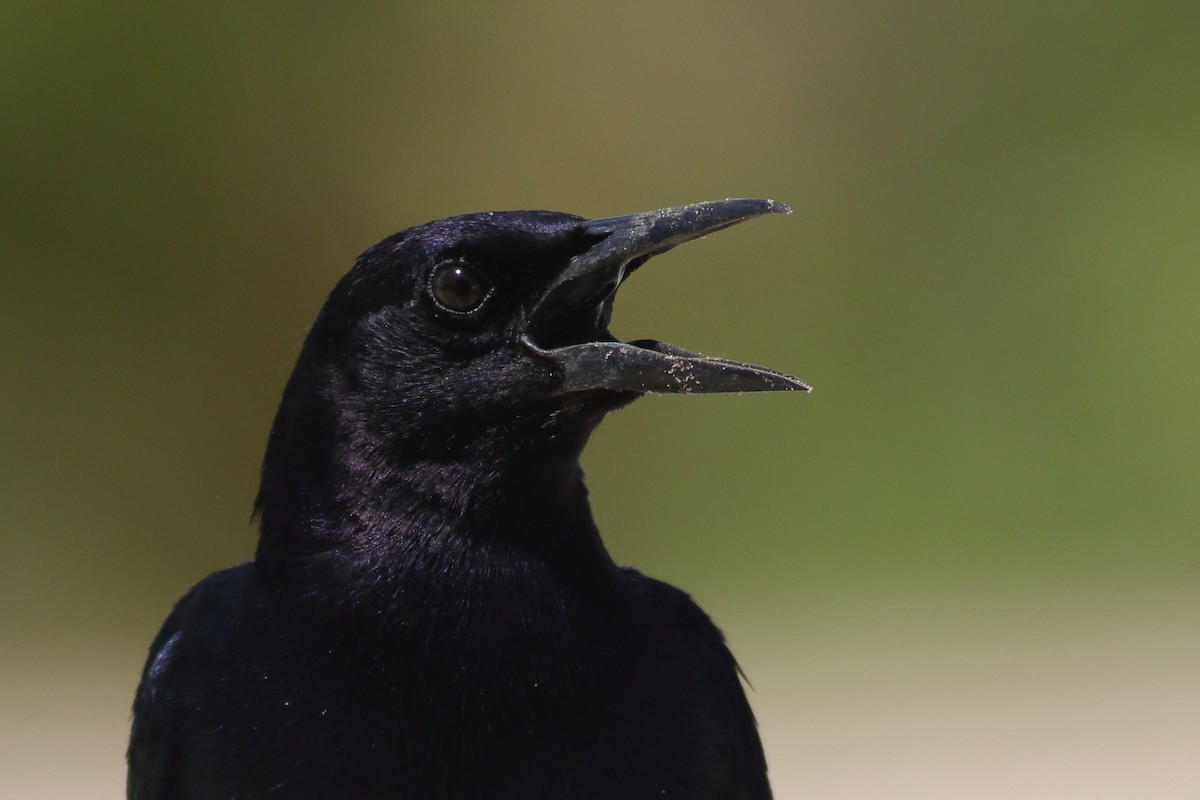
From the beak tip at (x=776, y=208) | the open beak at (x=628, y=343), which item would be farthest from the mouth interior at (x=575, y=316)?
the beak tip at (x=776, y=208)

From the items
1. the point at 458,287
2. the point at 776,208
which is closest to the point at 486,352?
the point at 458,287

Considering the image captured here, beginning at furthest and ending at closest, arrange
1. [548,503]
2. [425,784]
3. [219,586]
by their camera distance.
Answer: [219,586] → [548,503] → [425,784]

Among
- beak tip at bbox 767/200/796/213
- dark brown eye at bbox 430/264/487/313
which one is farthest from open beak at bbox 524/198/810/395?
dark brown eye at bbox 430/264/487/313

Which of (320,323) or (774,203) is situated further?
(320,323)

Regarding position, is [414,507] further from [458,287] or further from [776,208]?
[776,208]

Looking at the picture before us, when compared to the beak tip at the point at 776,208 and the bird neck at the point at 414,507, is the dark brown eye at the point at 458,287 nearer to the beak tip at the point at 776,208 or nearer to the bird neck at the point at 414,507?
the bird neck at the point at 414,507

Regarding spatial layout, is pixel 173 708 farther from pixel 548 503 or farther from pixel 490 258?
Result: pixel 490 258

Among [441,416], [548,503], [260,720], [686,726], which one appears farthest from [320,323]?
[686,726]

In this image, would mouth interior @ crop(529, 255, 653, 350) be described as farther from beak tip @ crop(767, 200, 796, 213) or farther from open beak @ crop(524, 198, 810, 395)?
beak tip @ crop(767, 200, 796, 213)
